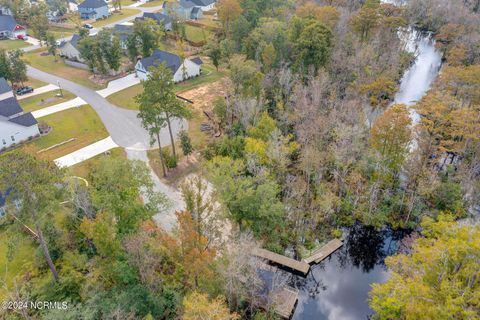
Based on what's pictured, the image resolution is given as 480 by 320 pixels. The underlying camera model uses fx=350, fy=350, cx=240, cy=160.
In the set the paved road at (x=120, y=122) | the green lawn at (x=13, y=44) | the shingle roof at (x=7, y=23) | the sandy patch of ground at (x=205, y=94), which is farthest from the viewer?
the shingle roof at (x=7, y=23)

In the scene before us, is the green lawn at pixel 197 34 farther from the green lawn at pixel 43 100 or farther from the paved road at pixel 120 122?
the green lawn at pixel 43 100

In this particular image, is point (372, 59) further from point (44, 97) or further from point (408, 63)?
point (44, 97)

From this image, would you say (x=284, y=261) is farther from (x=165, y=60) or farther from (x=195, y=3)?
(x=195, y=3)

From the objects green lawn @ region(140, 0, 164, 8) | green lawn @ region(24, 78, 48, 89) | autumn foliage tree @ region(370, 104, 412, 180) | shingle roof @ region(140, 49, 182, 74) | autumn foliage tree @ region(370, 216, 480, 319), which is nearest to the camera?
autumn foliage tree @ region(370, 216, 480, 319)

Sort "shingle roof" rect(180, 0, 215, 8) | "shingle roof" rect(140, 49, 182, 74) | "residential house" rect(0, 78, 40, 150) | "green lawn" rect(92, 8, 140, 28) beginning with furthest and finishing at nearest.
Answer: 1. "shingle roof" rect(180, 0, 215, 8)
2. "green lawn" rect(92, 8, 140, 28)
3. "shingle roof" rect(140, 49, 182, 74)
4. "residential house" rect(0, 78, 40, 150)

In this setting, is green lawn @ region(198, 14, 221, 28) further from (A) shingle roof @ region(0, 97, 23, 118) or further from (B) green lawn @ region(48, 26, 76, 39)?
(A) shingle roof @ region(0, 97, 23, 118)

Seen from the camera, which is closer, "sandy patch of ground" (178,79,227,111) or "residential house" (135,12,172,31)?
"sandy patch of ground" (178,79,227,111)

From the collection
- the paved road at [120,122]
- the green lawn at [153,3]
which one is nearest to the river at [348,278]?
the paved road at [120,122]

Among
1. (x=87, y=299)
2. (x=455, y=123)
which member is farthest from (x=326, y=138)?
(x=87, y=299)

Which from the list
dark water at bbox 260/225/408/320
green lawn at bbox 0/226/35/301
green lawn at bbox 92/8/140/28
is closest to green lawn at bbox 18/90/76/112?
green lawn at bbox 0/226/35/301
